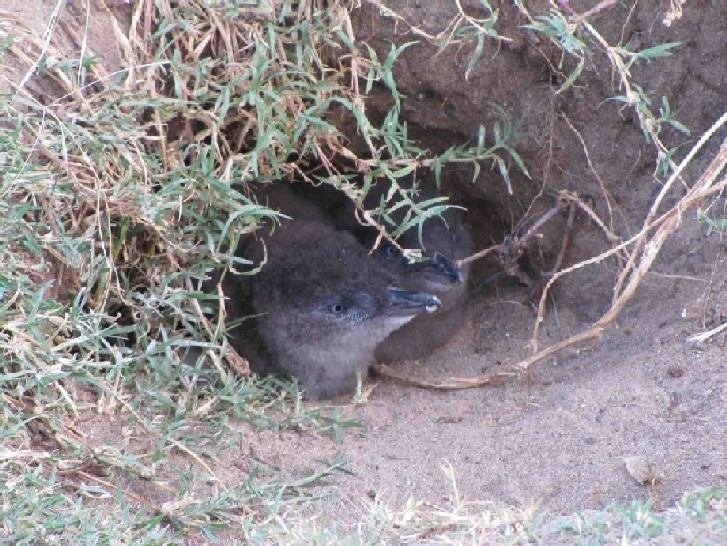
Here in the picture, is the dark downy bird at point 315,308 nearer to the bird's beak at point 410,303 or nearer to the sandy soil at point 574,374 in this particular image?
the bird's beak at point 410,303

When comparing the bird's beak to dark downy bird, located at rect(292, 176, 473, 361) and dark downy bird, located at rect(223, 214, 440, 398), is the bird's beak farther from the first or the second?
dark downy bird, located at rect(292, 176, 473, 361)

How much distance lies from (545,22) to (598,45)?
0.80ft

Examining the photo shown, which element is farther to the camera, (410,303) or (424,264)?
(424,264)

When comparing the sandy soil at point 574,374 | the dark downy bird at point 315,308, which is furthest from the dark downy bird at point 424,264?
the dark downy bird at point 315,308

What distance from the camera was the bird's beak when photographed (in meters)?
4.47

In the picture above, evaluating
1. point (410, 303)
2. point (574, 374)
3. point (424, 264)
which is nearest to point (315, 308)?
point (410, 303)

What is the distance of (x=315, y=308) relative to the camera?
4.51 m

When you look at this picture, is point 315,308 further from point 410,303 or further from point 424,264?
point 424,264

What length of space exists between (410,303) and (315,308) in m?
0.42

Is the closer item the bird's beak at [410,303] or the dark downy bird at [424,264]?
the bird's beak at [410,303]

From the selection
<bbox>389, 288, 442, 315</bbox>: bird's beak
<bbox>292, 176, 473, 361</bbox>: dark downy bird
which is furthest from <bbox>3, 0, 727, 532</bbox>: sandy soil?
<bbox>389, 288, 442, 315</bbox>: bird's beak

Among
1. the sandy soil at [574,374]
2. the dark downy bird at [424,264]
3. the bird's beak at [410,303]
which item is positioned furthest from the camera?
the dark downy bird at [424,264]

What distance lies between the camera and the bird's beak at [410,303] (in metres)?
4.47

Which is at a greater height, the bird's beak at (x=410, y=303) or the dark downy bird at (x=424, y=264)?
the bird's beak at (x=410, y=303)
